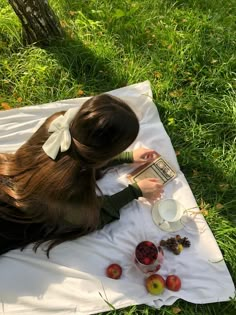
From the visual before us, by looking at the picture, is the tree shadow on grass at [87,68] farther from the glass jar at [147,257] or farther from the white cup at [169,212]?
the glass jar at [147,257]

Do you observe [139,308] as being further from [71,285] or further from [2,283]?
[2,283]

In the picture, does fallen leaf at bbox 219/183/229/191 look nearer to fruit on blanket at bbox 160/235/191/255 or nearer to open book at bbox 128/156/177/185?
open book at bbox 128/156/177/185

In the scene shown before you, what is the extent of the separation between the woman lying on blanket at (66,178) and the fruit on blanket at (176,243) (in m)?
0.33

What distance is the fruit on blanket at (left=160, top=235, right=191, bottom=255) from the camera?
8.19 ft

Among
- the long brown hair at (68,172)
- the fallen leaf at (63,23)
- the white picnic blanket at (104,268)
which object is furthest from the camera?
the fallen leaf at (63,23)

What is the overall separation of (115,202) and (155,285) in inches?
22.6

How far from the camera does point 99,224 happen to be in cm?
250

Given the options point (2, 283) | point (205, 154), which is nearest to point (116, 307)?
point (2, 283)

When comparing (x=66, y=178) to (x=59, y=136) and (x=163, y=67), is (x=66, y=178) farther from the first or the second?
(x=163, y=67)

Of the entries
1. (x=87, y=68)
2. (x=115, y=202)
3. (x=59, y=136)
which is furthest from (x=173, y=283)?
(x=87, y=68)

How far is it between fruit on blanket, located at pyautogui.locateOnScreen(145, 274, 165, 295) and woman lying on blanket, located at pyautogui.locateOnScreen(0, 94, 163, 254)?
1.48 ft

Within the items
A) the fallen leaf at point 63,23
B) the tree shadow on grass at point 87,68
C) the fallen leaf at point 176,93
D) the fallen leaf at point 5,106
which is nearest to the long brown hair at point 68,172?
the fallen leaf at point 5,106

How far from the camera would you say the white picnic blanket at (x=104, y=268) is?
7.61ft

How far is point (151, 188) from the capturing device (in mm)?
2666
